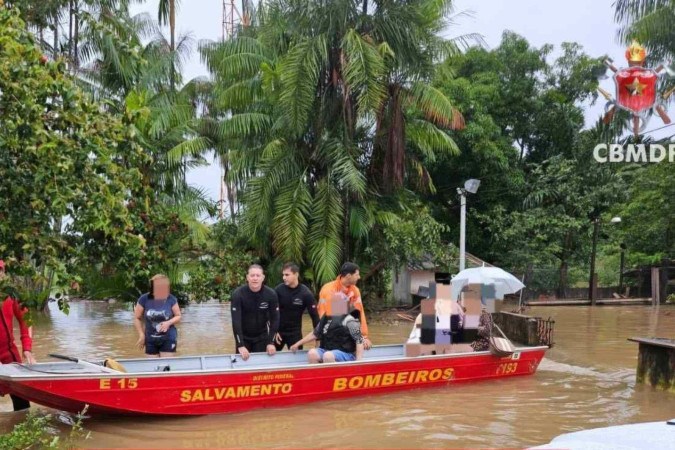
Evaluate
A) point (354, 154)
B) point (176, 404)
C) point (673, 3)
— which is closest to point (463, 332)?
point (176, 404)

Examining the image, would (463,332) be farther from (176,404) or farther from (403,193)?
(403,193)

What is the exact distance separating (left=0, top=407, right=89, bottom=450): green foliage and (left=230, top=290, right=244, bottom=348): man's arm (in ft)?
6.71

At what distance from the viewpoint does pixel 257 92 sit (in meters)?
21.9

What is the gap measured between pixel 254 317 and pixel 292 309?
70 centimetres

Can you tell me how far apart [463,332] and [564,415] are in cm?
201

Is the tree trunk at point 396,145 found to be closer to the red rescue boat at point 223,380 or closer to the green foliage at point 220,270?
the green foliage at point 220,270

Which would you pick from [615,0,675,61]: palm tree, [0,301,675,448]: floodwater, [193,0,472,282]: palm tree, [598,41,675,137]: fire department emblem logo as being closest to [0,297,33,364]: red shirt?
[0,301,675,448]: floodwater

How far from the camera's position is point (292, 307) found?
9945mm

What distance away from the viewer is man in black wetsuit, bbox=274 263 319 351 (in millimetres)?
9898

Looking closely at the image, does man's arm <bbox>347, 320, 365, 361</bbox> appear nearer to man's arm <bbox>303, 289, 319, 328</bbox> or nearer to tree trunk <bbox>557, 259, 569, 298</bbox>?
man's arm <bbox>303, 289, 319, 328</bbox>

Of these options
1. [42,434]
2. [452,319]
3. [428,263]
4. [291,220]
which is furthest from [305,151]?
[42,434]

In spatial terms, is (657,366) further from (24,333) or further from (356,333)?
(24,333)

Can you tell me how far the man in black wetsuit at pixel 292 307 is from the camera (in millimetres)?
9898

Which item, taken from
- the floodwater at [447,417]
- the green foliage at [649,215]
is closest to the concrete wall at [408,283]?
the green foliage at [649,215]
